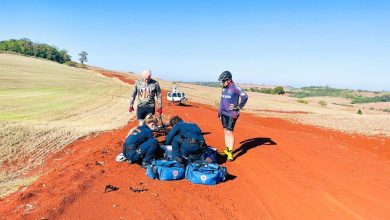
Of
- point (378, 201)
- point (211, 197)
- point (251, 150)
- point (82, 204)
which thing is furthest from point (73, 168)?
point (378, 201)

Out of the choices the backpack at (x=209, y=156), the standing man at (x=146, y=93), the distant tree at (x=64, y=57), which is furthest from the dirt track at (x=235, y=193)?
the distant tree at (x=64, y=57)

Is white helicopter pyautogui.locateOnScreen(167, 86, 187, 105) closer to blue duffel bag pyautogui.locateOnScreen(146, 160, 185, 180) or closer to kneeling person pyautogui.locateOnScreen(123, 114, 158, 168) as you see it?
kneeling person pyautogui.locateOnScreen(123, 114, 158, 168)

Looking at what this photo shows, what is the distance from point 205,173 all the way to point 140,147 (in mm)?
1769

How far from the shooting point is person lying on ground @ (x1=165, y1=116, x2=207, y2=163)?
8547mm

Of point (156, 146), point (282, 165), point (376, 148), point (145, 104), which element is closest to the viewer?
point (156, 146)

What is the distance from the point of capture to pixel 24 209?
20.5ft

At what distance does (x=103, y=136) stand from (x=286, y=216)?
31.9 feet

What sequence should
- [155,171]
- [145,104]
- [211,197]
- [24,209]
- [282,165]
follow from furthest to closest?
[145,104] < [282,165] < [155,171] < [211,197] < [24,209]

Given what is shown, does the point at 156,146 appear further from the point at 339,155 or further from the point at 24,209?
the point at 339,155

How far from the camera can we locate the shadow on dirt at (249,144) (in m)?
10.7

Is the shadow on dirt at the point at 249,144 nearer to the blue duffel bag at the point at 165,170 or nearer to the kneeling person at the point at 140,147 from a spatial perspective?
the blue duffel bag at the point at 165,170

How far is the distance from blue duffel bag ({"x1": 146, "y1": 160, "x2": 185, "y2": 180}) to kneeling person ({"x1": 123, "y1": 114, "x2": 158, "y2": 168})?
42 cm

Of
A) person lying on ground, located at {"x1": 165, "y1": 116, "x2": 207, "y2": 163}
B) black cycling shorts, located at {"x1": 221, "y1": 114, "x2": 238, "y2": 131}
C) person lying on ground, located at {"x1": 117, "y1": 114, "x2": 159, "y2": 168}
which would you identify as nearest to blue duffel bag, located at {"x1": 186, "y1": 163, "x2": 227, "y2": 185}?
person lying on ground, located at {"x1": 165, "y1": 116, "x2": 207, "y2": 163}

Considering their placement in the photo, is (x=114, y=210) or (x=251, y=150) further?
(x=251, y=150)
